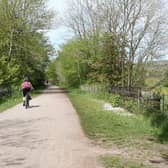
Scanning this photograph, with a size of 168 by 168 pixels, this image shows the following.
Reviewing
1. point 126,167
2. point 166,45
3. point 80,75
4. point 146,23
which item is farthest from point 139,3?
point 80,75

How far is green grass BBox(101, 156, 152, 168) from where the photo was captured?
852 centimetres

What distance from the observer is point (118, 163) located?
8.77 m

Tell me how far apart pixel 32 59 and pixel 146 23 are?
22857 millimetres

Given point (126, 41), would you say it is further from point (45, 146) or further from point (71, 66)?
point (71, 66)

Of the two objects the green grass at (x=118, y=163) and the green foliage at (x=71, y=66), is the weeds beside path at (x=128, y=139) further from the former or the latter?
the green foliage at (x=71, y=66)

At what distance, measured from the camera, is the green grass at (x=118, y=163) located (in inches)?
335

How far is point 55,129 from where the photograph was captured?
14469 millimetres

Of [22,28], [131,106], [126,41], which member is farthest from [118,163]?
[22,28]

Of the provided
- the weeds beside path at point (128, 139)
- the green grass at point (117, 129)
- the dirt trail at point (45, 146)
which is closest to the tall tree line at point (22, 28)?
the green grass at point (117, 129)

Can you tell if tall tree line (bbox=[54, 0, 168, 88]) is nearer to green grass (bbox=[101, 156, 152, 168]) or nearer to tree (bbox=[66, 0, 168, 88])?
tree (bbox=[66, 0, 168, 88])

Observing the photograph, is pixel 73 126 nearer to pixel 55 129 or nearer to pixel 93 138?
pixel 55 129

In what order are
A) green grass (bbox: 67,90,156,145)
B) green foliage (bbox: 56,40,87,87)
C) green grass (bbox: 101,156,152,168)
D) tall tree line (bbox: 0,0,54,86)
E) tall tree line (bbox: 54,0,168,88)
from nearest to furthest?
green grass (bbox: 101,156,152,168), green grass (bbox: 67,90,156,145), tall tree line (bbox: 54,0,168,88), tall tree line (bbox: 0,0,54,86), green foliage (bbox: 56,40,87,87)

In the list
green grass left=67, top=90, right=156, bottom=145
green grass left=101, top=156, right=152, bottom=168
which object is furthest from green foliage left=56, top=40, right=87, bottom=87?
green grass left=101, top=156, right=152, bottom=168

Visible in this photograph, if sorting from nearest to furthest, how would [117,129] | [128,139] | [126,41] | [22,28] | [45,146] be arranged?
[45,146], [128,139], [117,129], [126,41], [22,28]
